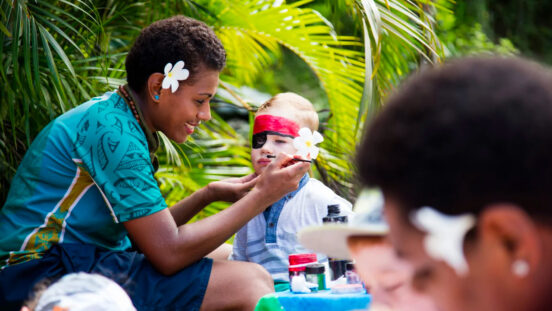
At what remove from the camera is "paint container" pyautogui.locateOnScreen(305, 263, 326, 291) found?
236cm

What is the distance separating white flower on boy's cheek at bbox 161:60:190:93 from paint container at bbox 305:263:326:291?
0.89 m

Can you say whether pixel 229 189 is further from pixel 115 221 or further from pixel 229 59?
pixel 229 59

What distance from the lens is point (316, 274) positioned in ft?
7.75

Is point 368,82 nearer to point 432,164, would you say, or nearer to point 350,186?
point 350,186

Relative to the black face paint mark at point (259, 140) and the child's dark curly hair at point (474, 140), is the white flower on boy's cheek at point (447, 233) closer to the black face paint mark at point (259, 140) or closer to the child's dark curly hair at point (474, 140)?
the child's dark curly hair at point (474, 140)

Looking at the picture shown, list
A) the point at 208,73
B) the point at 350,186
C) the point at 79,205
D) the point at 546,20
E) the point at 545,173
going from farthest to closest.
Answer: the point at 546,20 < the point at 350,186 < the point at 208,73 < the point at 79,205 < the point at 545,173

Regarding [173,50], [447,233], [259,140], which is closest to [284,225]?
[259,140]

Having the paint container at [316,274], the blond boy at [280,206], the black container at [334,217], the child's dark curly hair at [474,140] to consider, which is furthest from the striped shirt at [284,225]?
the child's dark curly hair at [474,140]

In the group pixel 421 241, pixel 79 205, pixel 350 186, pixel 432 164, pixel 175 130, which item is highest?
pixel 432 164

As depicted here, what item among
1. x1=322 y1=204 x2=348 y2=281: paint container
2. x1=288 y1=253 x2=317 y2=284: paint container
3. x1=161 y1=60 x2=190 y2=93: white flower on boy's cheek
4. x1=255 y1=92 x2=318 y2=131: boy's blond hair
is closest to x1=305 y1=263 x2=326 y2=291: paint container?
x1=288 y1=253 x2=317 y2=284: paint container

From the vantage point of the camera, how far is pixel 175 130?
8.93 feet

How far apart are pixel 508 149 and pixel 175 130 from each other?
6.95 ft

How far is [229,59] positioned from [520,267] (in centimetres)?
442

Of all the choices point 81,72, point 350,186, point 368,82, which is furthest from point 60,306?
point 350,186
